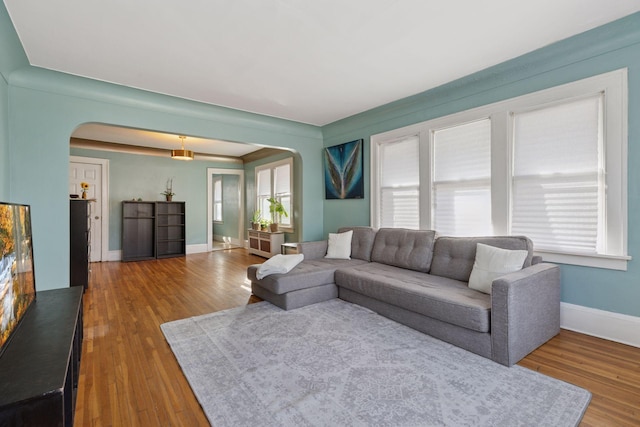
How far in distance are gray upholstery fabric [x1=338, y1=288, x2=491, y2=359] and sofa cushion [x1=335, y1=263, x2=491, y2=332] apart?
0.06 meters

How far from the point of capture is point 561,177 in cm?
288

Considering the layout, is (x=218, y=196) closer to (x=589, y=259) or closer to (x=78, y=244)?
(x=78, y=244)

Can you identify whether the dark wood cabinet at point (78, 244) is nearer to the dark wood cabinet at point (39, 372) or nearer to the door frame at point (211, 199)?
the dark wood cabinet at point (39, 372)

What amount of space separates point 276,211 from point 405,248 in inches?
143

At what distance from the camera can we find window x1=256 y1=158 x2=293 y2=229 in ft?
21.9

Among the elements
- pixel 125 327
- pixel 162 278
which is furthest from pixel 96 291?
pixel 125 327

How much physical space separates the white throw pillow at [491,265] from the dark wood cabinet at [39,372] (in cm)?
281

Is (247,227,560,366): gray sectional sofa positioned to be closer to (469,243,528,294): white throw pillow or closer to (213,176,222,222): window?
(469,243,528,294): white throw pillow

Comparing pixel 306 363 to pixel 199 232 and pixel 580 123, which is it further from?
pixel 199 232

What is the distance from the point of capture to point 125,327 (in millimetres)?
2959

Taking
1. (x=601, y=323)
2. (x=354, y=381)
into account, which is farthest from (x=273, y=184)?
(x=601, y=323)

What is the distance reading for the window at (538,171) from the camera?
261cm

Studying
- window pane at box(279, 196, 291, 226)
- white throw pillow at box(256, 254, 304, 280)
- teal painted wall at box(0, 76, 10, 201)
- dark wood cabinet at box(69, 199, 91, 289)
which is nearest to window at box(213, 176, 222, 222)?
window pane at box(279, 196, 291, 226)

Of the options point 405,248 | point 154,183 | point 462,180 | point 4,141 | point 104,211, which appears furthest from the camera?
point 154,183
